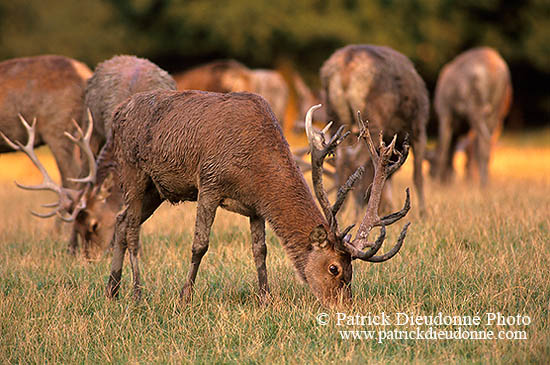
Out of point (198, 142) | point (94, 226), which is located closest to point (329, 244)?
point (198, 142)

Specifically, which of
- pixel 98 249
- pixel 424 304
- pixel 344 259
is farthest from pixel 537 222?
pixel 98 249

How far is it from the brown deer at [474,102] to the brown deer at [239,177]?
8637 mm

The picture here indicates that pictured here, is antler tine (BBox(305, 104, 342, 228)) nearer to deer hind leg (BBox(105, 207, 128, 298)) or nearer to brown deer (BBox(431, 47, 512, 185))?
deer hind leg (BBox(105, 207, 128, 298))

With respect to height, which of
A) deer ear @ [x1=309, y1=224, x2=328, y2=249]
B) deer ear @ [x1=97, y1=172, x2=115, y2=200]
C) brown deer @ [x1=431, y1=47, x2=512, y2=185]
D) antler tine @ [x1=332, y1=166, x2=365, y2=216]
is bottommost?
brown deer @ [x1=431, y1=47, x2=512, y2=185]

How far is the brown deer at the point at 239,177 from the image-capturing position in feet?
18.7

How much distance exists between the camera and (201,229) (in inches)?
241

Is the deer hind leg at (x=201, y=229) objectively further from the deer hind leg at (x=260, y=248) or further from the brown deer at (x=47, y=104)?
the brown deer at (x=47, y=104)

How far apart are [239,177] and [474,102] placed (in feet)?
30.6

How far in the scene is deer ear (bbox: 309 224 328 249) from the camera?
5.65 m

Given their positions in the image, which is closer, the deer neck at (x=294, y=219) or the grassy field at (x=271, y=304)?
the grassy field at (x=271, y=304)

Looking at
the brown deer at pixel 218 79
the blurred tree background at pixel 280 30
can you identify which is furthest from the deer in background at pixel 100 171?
the blurred tree background at pixel 280 30

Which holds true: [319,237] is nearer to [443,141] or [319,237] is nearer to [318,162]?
[318,162]

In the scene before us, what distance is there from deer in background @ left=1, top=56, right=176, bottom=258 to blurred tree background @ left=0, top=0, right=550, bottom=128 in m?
17.2

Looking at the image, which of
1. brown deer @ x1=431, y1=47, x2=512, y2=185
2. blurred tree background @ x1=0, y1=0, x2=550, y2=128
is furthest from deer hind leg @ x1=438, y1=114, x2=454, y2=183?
blurred tree background @ x1=0, y1=0, x2=550, y2=128
